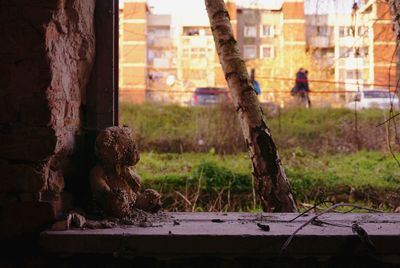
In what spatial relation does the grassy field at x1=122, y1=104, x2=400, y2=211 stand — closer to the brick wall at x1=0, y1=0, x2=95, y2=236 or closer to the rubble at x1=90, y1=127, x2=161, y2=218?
the rubble at x1=90, y1=127, x2=161, y2=218

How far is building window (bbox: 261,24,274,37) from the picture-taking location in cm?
1933


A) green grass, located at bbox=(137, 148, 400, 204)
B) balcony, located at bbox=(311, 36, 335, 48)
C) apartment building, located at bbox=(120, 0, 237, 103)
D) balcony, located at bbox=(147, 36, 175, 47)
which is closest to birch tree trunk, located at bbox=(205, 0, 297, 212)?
green grass, located at bbox=(137, 148, 400, 204)

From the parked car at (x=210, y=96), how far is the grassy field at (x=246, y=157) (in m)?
0.33

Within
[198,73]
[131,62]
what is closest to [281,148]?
[198,73]

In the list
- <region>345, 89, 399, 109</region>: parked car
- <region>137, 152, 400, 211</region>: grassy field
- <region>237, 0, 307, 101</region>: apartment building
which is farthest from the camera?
<region>237, 0, 307, 101</region>: apartment building

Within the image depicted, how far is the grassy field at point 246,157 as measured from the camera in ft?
22.8

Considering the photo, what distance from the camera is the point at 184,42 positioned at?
20500 mm

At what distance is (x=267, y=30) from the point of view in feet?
64.8

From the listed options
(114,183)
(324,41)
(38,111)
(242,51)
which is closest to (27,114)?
(38,111)

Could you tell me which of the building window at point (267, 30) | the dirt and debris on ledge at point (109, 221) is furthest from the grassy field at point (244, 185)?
the building window at point (267, 30)

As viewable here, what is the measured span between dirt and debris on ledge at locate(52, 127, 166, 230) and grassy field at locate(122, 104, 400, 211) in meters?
3.45

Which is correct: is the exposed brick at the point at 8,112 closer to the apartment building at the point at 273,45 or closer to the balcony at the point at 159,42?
the apartment building at the point at 273,45
